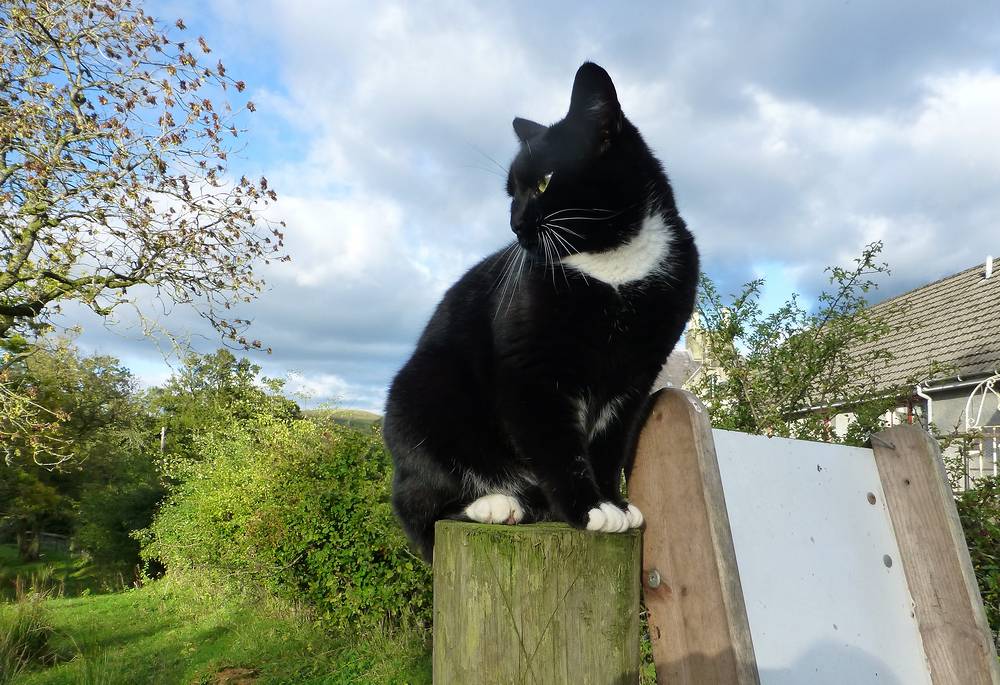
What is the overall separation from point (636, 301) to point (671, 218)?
354 mm

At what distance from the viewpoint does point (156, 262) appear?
8.16m

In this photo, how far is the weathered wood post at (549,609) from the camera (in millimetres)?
1290

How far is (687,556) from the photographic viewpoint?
1.19m

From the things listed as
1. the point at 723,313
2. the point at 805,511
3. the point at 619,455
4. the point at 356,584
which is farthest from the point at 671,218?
the point at 356,584

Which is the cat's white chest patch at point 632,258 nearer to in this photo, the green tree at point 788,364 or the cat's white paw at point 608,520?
the cat's white paw at point 608,520

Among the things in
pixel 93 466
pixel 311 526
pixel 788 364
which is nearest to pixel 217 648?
pixel 311 526

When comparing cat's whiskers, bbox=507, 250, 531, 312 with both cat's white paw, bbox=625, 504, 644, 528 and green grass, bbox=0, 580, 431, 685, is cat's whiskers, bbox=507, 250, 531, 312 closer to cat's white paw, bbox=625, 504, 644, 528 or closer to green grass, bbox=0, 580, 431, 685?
cat's white paw, bbox=625, 504, 644, 528

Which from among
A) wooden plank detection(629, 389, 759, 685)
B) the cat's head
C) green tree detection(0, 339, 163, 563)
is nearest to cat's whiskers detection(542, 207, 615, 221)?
the cat's head

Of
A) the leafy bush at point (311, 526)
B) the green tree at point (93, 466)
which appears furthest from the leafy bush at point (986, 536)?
the green tree at point (93, 466)

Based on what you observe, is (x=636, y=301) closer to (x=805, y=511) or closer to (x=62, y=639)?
(x=805, y=511)

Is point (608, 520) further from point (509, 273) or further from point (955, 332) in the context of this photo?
point (955, 332)

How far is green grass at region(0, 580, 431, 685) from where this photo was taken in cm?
569

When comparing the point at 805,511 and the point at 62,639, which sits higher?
the point at 805,511

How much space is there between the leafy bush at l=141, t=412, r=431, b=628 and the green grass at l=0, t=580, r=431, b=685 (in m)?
0.31
